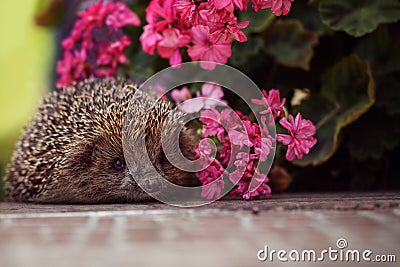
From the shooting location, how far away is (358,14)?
2539 mm

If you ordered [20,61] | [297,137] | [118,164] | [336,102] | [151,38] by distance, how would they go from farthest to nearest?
[20,61] < [336,102] < [151,38] < [118,164] < [297,137]

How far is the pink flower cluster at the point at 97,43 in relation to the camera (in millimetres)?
2836

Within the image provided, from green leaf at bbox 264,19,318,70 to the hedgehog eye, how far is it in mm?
813

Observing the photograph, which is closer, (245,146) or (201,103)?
(245,146)

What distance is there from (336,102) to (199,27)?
0.67 metres

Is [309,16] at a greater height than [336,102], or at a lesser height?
greater

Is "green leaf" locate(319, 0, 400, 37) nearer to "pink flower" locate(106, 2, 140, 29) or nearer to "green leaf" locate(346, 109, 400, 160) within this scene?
"green leaf" locate(346, 109, 400, 160)

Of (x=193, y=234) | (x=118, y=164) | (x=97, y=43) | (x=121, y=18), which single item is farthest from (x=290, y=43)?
(x=193, y=234)

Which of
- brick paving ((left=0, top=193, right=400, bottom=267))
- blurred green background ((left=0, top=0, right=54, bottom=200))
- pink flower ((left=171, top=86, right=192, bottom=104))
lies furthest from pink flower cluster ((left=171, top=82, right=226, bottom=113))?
blurred green background ((left=0, top=0, right=54, bottom=200))

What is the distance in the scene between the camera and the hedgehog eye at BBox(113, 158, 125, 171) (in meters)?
2.35

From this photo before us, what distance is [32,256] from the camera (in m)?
1.25

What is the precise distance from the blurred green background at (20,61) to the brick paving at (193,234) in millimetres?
2787

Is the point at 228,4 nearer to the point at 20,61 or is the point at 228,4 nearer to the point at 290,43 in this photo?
the point at 290,43

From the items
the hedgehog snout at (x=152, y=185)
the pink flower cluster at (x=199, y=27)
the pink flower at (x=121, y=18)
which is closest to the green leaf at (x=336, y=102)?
the pink flower cluster at (x=199, y=27)
